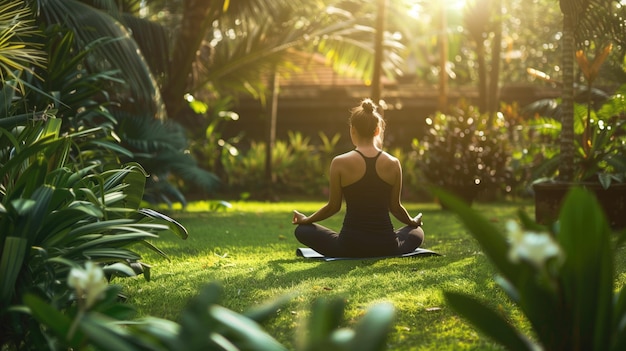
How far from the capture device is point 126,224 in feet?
15.1

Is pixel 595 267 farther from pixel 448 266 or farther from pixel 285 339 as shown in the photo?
pixel 448 266

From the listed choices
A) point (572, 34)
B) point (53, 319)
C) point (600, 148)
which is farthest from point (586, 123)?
point (53, 319)

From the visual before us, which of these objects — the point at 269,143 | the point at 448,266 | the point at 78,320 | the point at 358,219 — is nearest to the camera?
the point at 78,320

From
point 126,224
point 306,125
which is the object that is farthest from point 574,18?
point 306,125

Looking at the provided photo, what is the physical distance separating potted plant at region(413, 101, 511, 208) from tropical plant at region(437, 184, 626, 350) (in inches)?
434

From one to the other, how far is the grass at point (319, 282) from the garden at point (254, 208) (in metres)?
0.03

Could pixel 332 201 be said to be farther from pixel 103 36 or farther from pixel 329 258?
pixel 103 36

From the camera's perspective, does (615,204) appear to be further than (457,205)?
Yes

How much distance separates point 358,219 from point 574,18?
423 cm

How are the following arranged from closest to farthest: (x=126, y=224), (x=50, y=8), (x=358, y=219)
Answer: (x=126, y=224), (x=358, y=219), (x=50, y=8)

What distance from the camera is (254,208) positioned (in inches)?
581

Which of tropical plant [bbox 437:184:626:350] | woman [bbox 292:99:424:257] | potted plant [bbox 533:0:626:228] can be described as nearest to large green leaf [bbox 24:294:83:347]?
tropical plant [bbox 437:184:626:350]

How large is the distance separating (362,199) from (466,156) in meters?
7.44

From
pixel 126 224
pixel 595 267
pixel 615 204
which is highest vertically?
pixel 595 267
